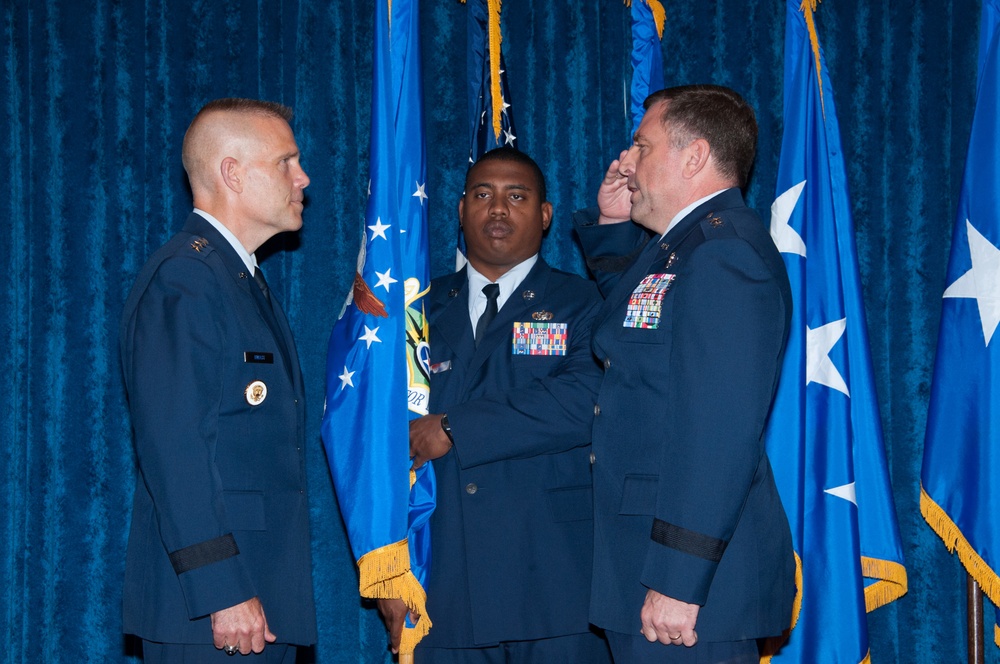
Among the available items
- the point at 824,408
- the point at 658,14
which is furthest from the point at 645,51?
the point at 824,408

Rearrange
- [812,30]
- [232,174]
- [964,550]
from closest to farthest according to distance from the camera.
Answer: [232,174] < [964,550] < [812,30]

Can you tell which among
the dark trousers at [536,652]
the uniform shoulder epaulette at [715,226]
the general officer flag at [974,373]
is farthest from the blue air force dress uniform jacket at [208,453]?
the general officer flag at [974,373]

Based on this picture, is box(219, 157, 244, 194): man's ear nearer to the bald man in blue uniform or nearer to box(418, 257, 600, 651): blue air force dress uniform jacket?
the bald man in blue uniform

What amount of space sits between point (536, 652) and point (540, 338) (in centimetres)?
89

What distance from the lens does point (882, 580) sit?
320 cm

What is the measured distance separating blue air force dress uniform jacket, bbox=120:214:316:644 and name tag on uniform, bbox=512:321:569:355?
844 mm

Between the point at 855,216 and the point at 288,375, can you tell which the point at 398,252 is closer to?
the point at 288,375

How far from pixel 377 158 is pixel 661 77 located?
1.23 meters

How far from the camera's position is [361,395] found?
8.80 feet

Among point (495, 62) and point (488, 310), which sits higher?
point (495, 62)

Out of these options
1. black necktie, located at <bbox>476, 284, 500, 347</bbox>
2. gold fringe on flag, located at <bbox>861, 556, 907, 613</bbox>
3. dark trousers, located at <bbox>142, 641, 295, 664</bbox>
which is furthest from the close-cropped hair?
gold fringe on flag, located at <bbox>861, 556, 907, 613</bbox>

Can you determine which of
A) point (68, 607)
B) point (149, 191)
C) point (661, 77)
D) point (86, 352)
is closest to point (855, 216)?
point (661, 77)

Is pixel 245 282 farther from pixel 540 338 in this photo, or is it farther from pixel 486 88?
pixel 486 88

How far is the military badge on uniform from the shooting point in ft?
6.89
